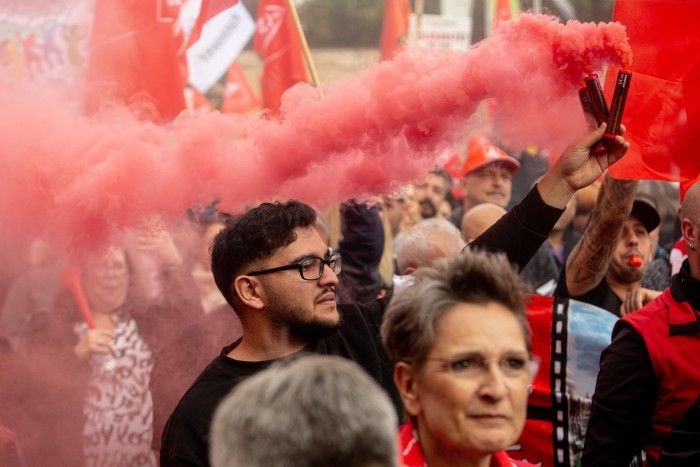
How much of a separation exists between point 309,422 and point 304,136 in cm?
215

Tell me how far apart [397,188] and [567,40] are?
1077 mm

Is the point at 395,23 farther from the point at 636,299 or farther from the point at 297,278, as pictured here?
the point at 297,278

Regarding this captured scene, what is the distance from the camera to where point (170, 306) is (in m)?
4.78

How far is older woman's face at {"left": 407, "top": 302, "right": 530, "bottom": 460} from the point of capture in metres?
2.06

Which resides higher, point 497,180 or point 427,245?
point 427,245

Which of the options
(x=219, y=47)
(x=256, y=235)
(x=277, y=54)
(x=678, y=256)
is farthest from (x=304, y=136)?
(x=219, y=47)

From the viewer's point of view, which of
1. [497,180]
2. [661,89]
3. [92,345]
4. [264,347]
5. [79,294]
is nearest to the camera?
[264,347]

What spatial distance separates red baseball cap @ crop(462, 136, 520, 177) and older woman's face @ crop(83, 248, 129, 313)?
98.7 inches

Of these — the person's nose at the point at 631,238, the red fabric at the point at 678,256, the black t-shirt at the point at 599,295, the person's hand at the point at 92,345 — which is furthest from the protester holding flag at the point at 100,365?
the red fabric at the point at 678,256

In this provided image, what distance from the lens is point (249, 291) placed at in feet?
10.4

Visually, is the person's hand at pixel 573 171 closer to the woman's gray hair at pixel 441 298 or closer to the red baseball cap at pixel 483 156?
the woman's gray hair at pixel 441 298

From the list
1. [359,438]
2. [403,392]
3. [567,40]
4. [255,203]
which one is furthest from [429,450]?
[255,203]

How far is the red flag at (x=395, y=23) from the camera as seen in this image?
827 cm

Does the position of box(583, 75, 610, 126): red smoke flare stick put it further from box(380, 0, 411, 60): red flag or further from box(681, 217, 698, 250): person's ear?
box(380, 0, 411, 60): red flag
